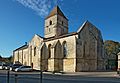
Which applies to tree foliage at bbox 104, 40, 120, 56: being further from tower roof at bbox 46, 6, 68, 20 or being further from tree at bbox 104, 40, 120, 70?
tower roof at bbox 46, 6, 68, 20

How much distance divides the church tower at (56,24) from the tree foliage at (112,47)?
57.3 feet

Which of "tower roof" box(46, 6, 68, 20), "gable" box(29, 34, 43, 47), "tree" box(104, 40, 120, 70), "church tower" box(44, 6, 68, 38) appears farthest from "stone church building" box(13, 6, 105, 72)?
"tree" box(104, 40, 120, 70)

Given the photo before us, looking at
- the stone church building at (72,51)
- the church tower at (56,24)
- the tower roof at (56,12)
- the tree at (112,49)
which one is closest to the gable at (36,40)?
the stone church building at (72,51)

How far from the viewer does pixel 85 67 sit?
45.0 meters

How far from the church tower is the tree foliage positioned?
1747 centimetres

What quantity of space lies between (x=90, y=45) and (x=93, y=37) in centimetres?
210

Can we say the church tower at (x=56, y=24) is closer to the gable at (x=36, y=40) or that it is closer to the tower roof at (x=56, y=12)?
the tower roof at (x=56, y=12)

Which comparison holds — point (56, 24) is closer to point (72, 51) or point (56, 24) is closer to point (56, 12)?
point (56, 12)

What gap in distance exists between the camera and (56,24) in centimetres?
5625

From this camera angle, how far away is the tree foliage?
6781 centimetres

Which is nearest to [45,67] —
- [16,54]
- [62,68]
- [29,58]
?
[62,68]

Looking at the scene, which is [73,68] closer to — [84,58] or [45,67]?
[84,58]

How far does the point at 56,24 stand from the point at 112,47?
75.1 ft

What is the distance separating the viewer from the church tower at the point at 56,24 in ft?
185
